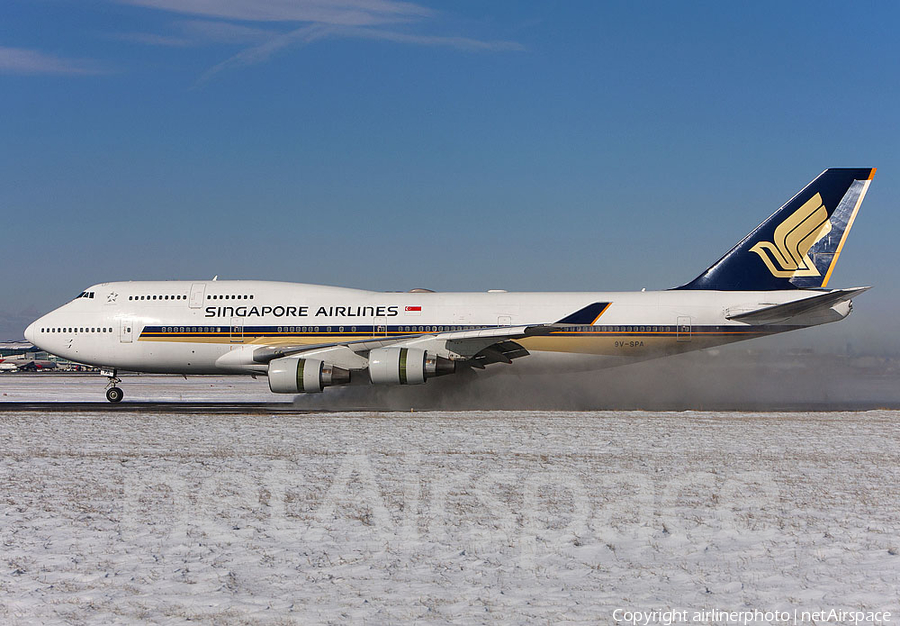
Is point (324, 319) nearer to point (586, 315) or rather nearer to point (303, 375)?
point (303, 375)

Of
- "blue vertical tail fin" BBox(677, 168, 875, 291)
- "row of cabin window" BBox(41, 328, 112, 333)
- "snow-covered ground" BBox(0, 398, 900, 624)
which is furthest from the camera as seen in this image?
"row of cabin window" BBox(41, 328, 112, 333)

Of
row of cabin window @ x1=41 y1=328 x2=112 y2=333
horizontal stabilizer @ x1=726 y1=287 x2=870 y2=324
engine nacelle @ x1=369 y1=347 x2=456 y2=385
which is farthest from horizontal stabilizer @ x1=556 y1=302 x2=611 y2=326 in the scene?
row of cabin window @ x1=41 y1=328 x2=112 y2=333

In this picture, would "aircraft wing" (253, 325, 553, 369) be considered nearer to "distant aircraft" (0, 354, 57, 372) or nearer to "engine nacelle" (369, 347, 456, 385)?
"engine nacelle" (369, 347, 456, 385)

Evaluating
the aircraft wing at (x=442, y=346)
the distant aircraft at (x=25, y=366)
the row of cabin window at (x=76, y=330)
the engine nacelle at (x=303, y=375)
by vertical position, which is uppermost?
the distant aircraft at (x=25, y=366)

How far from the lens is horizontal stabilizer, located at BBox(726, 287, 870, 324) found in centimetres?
2047

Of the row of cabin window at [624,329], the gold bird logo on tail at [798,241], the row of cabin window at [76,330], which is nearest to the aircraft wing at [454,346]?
the row of cabin window at [624,329]

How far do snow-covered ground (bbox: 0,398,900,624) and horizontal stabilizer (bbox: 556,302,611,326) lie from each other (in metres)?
9.41

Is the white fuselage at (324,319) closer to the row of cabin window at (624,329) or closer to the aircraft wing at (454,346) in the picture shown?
the row of cabin window at (624,329)

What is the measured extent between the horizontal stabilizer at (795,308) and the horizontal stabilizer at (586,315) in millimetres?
3787

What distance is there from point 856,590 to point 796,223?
19981mm

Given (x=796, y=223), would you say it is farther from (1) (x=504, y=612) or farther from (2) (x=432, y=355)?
(1) (x=504, y=612)

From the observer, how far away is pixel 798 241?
24.0 metres

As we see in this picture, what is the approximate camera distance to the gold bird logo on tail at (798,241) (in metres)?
23.9

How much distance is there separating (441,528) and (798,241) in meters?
19.8
